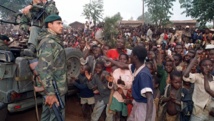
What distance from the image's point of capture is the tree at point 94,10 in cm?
2857

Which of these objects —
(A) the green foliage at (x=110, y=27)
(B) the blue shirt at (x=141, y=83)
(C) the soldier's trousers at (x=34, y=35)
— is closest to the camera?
(B) the blue shirt at (x=141, y=83)

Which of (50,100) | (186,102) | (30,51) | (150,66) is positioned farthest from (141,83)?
(30,51)

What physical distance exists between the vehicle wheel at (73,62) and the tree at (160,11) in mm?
23050

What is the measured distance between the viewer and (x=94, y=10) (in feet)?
96.0

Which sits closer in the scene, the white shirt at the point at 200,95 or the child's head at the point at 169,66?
the white shirt at the point at 200,95

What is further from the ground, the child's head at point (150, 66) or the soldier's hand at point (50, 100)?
the child's head at point (150, 66)

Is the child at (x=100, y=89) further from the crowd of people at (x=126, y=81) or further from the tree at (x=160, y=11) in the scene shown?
the tree at (x=160, y=11)

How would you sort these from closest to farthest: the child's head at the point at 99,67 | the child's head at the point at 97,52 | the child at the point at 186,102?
the child at the point at 186,102, the child's head at the point at 99,67, the child's head at the point at 97,52

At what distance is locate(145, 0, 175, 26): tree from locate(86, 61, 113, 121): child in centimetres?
2370

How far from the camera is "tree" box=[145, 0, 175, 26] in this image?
27.6m

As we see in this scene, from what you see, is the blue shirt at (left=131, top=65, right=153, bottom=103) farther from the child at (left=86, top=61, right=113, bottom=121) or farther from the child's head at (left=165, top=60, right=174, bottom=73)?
the child's head at (left=165, top=60, right=174, bottom=73)

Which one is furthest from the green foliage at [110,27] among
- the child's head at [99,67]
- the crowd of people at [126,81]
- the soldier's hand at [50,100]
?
the soldier's hand at [50,100]

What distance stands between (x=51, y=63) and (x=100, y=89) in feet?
4.63

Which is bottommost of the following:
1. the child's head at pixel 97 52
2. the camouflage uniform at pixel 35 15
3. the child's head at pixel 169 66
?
the child's head at pixel 169 66
